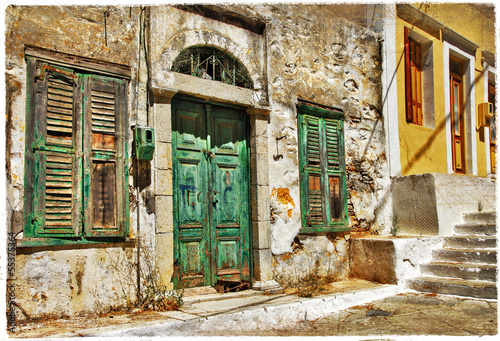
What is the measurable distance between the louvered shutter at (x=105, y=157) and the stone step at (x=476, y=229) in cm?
508

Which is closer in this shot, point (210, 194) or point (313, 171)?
point (210, 194)

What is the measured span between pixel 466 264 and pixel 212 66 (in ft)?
13.9

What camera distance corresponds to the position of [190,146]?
18.0 feet

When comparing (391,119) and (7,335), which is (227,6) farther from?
(7,335)

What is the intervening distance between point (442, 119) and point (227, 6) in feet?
15.8

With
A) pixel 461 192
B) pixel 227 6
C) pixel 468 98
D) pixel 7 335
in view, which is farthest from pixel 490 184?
pixel 7 335

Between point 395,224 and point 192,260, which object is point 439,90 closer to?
point 395,224

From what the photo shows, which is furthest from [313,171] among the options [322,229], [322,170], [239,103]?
[239,103]

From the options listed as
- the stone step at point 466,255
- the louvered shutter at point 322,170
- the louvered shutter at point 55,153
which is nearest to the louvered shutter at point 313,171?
the louvered shutter at point 322,170

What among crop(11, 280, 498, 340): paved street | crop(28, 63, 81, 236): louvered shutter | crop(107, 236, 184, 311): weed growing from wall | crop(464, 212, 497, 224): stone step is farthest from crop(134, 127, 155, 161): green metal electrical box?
crop(464, 212, 497, 224): stone step

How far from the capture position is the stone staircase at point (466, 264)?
5816 millimetres

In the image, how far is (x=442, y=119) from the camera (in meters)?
8.55

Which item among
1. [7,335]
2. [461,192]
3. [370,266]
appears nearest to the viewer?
[7,335]

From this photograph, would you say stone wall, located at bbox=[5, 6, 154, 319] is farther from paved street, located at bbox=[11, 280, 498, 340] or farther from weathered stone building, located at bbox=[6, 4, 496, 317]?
paved street, located at bbox=[11, 280, 498, 340]
